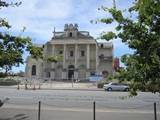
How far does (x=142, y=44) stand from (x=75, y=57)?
3473 inches

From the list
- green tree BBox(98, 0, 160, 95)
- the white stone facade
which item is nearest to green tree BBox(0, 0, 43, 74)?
green tree BBox(98, 0, 160, 95)

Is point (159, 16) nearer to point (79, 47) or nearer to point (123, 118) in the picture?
point (123, 118)

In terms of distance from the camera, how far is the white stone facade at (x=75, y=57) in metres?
95.9

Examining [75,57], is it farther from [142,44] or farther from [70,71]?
[142,44]

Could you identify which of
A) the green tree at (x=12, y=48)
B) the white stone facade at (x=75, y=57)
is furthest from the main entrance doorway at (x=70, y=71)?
the green tree at (x=12, y=48)

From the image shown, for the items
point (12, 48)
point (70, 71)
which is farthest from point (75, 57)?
point (12, 48)

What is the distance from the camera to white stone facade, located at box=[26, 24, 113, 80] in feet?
315

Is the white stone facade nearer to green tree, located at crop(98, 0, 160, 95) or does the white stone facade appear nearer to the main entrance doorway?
the main entrance doorway

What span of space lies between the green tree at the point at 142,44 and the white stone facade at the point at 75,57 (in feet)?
277

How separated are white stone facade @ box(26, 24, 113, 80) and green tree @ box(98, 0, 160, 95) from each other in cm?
8441

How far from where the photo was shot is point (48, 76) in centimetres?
9688

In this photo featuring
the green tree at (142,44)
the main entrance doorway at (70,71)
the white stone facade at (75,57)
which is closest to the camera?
the green tree at (142,44)

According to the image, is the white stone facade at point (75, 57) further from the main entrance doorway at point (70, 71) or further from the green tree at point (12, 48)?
the green tree at point (12, 48)

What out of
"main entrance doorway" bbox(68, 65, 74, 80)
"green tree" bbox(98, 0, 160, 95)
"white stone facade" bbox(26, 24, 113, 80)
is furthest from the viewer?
"main entrance doorway" bbox(68, 65, 74, 80)
